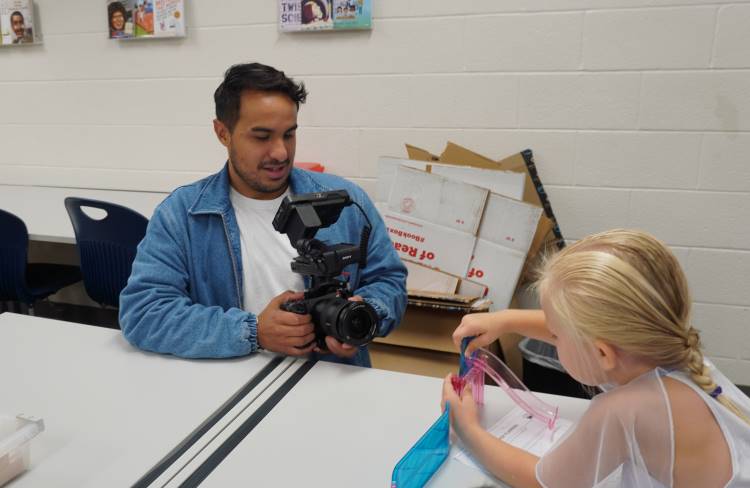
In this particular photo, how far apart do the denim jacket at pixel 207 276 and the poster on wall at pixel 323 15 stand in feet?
3.60

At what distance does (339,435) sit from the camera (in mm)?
998

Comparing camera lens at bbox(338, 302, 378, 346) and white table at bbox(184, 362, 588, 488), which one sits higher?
camera lens at bbox(338, 302, 378, 346)

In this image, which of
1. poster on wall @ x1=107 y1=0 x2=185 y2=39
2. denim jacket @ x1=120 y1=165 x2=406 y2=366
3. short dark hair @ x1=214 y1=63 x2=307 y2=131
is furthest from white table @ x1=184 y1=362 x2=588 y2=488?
poster on wall @ x1=107 y1=0 x2=185 y2=39

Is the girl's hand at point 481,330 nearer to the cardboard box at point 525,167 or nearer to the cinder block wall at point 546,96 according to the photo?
the cardboard box at point 525,167

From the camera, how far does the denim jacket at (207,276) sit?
4.17 ft

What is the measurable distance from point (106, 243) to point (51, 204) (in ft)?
2.64

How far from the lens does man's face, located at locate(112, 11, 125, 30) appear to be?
9.19 feet

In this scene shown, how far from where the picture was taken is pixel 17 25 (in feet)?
9.75

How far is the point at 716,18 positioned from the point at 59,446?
95.2 inches

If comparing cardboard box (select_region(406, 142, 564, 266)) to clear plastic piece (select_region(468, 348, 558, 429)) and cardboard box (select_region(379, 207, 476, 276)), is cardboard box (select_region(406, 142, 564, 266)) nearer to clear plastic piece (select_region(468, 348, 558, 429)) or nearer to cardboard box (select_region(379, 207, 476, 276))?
cardboard box (select_region(379, 207, 476, 276))

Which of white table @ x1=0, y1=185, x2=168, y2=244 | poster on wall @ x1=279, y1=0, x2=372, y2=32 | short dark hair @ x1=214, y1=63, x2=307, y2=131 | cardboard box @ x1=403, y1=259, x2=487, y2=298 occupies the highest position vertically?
poster on wall @ x1=279, y1=0, x2=372, y2=32

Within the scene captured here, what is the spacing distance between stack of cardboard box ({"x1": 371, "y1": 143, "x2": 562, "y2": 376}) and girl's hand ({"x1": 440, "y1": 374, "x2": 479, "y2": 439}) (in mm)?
1052

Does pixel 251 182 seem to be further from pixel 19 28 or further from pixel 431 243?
pixel 19 28

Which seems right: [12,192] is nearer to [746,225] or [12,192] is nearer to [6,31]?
[6,31]
